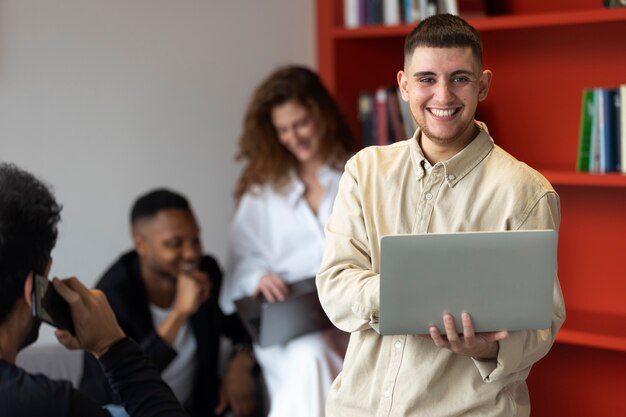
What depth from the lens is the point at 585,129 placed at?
9.19 feet

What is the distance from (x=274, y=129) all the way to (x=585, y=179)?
1.01 meters

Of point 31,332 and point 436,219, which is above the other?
point 436,219

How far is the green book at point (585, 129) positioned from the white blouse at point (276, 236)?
2.48 feet

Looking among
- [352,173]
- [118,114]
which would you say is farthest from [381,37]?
[352,173]

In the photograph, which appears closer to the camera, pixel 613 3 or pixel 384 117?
pixel 613 3

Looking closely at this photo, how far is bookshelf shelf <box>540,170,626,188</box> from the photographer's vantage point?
8.91ft

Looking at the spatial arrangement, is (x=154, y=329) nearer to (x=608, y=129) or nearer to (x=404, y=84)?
(x=608, y=129)

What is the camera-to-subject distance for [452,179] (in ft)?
5.03

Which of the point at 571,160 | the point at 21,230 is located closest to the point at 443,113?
the point at 21,230

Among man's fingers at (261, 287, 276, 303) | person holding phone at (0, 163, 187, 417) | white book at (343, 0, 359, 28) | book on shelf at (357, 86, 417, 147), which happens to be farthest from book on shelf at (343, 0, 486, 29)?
person holding phone at (0, 163, 187, 417)

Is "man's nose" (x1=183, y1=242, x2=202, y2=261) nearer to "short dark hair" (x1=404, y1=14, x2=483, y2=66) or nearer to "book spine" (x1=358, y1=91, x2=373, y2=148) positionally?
"book spine" (x1=358, y1=91, x2=373, y2=148)

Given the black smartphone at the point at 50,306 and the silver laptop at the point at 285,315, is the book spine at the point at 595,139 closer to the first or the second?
the silver laptop at the point at 285,315

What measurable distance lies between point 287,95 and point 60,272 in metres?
0.91

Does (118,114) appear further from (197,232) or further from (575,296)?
(575,296)
